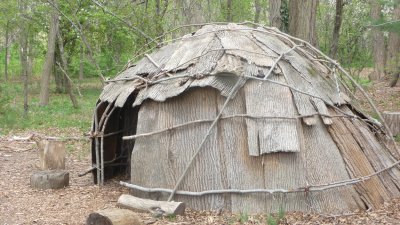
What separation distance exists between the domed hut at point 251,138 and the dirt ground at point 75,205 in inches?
8.5

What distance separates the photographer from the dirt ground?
18.7 ft

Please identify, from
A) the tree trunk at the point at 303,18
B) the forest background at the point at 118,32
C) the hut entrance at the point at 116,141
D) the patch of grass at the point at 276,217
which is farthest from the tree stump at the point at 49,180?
the tree trunk at the point at 303,18

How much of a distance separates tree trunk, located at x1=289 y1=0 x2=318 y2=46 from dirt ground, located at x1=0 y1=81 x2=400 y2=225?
3960 millimetres

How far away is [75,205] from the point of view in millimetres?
6684

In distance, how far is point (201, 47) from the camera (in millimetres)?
6938

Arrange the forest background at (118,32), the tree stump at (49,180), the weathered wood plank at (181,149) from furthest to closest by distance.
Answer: the forest background at (118,32) → the tree stump at (49,180) → the weathered wood plank at (181,149)

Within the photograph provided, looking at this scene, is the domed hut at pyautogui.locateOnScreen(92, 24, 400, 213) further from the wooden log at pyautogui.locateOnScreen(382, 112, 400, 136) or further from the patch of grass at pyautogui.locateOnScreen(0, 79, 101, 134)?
the patch of grass at pyautogui.locateOnScreen(0, 79, 101, 134)

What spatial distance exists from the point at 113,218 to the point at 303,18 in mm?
5749

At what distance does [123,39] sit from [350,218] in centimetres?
1308

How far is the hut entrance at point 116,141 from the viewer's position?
314 inches

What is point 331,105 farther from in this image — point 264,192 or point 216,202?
point 216,202

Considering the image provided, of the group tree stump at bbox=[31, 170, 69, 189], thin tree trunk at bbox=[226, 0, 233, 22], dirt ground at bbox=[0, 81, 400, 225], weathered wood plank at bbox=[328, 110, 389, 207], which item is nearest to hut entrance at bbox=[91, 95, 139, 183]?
dirt ground at bbox=[0, 81, 400, 225]

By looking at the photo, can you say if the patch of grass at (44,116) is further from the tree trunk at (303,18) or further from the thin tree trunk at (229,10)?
the thin tree trunk at (229,10)

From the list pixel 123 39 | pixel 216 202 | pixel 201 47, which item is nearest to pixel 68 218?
pixel 216 202
